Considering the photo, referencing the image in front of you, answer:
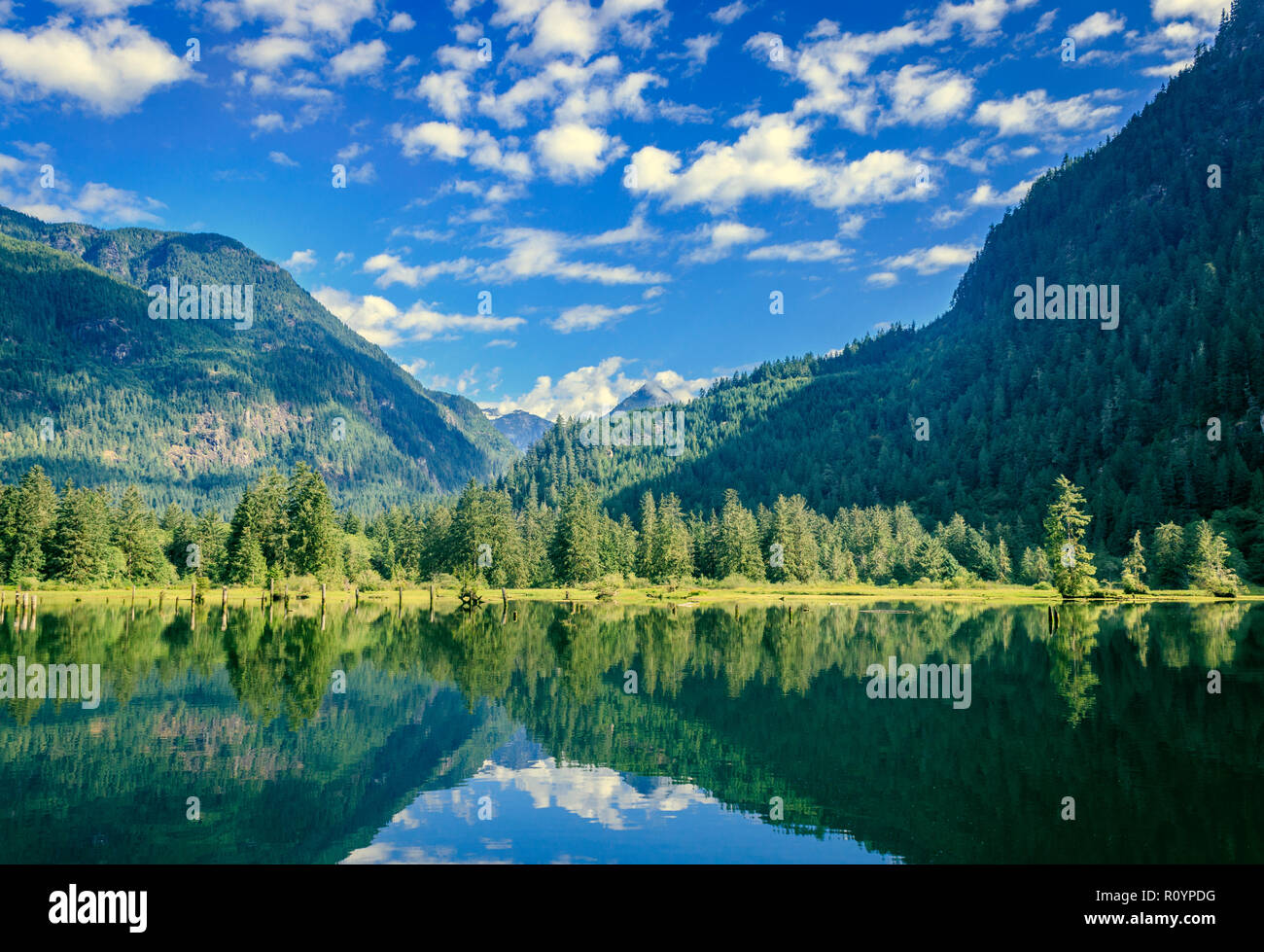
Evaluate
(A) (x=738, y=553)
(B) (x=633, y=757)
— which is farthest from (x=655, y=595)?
(B) (x=633, y=757)

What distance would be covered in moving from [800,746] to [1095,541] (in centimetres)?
12863

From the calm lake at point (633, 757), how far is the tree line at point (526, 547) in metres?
50.5

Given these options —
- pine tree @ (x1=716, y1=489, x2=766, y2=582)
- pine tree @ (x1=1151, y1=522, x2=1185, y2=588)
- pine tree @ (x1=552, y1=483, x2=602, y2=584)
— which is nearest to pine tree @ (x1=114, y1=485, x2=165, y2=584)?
pine tree @ (x1=552, y1=483, x2=602, y2=584)

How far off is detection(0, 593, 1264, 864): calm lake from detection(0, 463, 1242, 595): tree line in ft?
166

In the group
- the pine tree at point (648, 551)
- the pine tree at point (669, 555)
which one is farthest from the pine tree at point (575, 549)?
the pine tree at point (669, 555)

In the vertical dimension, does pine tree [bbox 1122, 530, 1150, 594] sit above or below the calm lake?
above

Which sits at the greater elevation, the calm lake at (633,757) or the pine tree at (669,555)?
the pine tree at (669,555)

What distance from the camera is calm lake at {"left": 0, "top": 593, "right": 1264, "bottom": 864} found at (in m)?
18.4

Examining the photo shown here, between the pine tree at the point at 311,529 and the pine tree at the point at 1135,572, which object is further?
the pine tree at the point at 311,529

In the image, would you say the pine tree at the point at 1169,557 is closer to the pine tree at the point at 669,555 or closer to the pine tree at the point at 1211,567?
the pine tree at the point at 1211,567

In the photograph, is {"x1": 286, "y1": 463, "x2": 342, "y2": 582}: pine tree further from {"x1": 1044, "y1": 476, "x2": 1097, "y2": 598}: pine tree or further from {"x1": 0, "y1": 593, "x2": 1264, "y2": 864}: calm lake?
{"x1": 1044, "y1": 476, "x2": 1097, "y2": 598}: pine tree

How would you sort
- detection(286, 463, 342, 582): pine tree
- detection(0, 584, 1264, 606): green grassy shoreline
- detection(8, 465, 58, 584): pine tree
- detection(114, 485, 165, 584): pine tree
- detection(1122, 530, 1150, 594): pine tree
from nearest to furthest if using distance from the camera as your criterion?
detection(0, 584, 1264, 606): green grassy shoreline < detection(1122, 530, 1150, 594): pine tree < detection(286, 463, 342, 582): pine tree < detection(8, 465, 58, 584): pine tree < detection(114, 485, 165, 584): pine tree

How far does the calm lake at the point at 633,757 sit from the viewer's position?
18.4 meters
